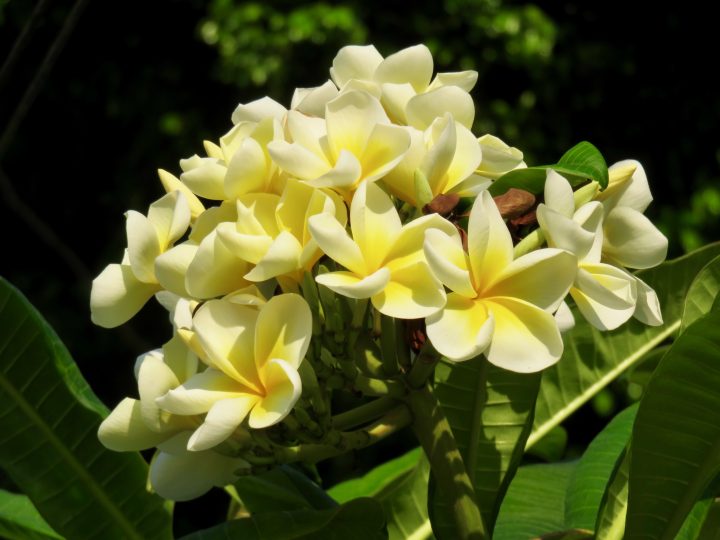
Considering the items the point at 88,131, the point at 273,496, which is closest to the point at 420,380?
the point at 273,496

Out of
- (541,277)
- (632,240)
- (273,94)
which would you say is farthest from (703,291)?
(273,94)

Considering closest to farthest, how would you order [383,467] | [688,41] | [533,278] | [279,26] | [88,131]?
[533,278], [383,467], [279,26], [688,41], [88,131]

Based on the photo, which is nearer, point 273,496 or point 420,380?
point 420,380

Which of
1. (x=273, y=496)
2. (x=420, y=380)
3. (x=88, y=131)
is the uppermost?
(x=420, y=380)

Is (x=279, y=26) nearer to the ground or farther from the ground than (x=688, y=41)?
farther from the ground

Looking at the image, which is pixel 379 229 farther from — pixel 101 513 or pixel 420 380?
pixel 101 513

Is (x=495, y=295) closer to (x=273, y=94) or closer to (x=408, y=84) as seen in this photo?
(x=408, y=84)

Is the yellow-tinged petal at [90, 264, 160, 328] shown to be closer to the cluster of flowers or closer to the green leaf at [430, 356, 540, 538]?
the cluster of flowers

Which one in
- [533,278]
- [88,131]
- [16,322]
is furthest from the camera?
[88,131]

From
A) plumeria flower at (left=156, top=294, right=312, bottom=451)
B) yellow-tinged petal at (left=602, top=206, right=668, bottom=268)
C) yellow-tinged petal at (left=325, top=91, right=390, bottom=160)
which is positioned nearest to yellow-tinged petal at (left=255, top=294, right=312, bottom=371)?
plumeria flower at (left=156, top=294, right=312, bottom=451)
